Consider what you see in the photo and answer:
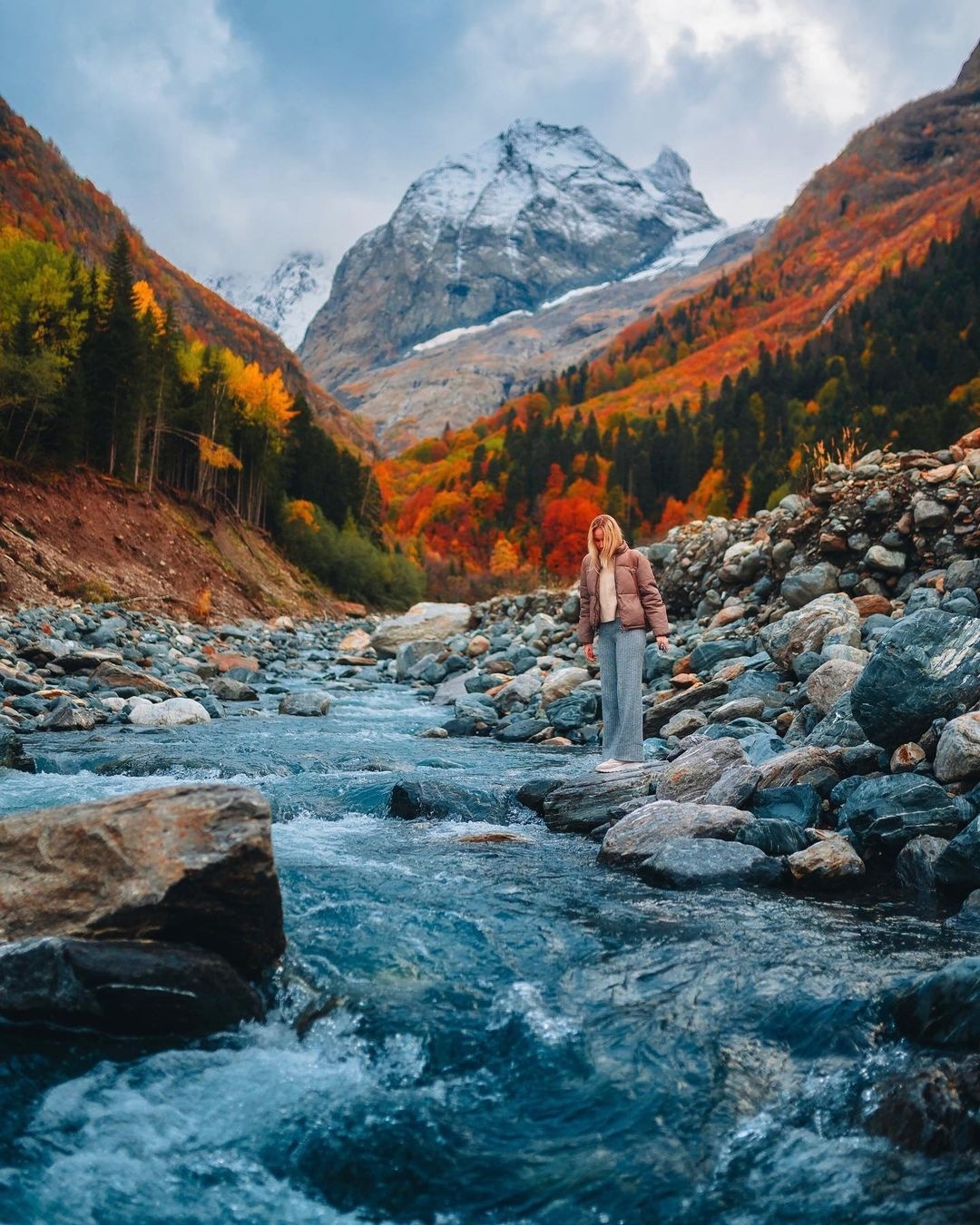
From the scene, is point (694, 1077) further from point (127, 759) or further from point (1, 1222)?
point (127, 759)

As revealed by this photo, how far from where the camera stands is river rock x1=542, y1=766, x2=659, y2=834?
6445mm

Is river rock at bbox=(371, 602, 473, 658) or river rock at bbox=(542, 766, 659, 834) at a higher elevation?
river rock at bbox=(371, 602, 473, 658)

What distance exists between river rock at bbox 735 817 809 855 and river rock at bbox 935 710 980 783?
98cm

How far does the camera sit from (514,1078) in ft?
10.3

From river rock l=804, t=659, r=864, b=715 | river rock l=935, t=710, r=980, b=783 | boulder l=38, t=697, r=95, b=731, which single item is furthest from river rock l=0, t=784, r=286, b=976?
boulder l=38, t=697, r=95, b=731

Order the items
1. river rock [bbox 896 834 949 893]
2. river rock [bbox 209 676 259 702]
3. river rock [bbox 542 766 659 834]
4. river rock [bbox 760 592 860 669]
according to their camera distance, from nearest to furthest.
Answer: river rock [bbox 896 834 949 893] < river rock [bbox 542 766 659 834] < river rock [bbox 760 592 860 669] < river rock [bbox 209 676 259 702]

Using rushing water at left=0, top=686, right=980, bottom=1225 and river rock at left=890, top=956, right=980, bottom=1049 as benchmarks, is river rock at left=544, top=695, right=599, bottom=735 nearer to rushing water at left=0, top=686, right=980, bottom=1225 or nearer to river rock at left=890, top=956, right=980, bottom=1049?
rushing water at left=0, top=686, right=980, bottom=1225

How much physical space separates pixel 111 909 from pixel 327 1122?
1.27m

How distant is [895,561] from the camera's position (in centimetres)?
1127

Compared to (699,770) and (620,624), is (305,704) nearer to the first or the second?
(620,624)

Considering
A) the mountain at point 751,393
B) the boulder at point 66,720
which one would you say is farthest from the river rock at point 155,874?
the mountain at point 751,393

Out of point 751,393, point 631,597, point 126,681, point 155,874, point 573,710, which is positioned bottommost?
point 155,874

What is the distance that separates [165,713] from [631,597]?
6847mm

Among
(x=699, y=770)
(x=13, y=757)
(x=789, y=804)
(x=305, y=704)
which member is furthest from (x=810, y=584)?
(x=13, y=757)
